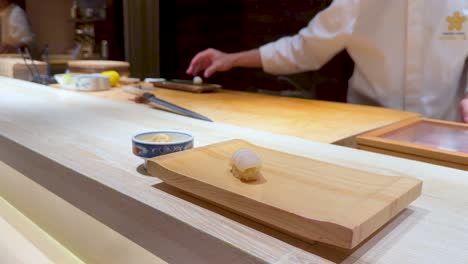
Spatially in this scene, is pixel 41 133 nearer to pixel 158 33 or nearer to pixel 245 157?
pixel 245 157

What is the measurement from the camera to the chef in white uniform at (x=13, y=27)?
3.70 m

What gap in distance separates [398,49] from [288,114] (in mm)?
766

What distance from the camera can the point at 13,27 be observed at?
12.4 ft

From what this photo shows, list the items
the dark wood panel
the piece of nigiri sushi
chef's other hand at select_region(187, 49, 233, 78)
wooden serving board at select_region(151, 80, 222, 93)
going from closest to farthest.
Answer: the piece of nigiri sushi
wooden serving board at select_region(151, 80, 222, 93)
chef's other hand at select_region(187, 49, 233, 78)
the dark wood panel

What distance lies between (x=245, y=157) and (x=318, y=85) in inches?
94.0

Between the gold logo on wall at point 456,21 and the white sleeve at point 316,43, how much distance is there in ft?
1.21

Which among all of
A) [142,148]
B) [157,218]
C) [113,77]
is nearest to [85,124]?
[142,148]

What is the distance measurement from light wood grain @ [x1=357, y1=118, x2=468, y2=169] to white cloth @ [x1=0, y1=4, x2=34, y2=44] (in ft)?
11.4

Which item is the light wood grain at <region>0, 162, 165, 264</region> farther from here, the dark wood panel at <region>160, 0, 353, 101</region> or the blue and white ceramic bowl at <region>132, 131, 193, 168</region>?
the dark wood panel at <region>160, 0, 353, 101</region>

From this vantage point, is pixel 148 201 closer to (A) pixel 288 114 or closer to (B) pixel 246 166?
(B) pixel 246 166

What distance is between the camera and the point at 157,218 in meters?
0.57

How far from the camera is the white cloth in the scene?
3721mm

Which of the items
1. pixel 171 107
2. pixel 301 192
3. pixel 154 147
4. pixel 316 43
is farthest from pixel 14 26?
pixel 301 192

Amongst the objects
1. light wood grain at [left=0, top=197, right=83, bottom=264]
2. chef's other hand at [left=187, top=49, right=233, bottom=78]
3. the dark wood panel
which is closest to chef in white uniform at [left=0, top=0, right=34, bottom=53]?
the dark wood panel
